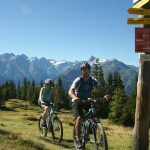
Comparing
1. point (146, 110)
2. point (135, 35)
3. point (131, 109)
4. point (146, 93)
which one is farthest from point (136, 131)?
point (131, 109)

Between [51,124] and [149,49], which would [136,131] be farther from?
[51,124]

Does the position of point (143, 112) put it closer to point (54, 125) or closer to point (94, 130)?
point (94, 130)

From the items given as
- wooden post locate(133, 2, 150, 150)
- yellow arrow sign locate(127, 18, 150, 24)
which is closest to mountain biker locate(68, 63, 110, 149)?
wooden post locate(133, 2, 150, 150)

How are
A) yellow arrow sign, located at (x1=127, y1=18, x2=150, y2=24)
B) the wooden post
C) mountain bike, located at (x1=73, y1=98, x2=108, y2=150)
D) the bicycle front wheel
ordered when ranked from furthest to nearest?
mountain bike, located at (x1=73, y1=98, x2=108, y2=150)
the bicycle front wheel
the wooden post
yellow arrow sign, located at (x1=127, y1=18, x2=150, y2=24)

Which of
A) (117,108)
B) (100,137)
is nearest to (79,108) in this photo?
(100,137)

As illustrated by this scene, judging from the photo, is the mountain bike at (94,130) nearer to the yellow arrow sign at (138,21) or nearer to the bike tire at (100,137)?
the bike tire at (100,137)

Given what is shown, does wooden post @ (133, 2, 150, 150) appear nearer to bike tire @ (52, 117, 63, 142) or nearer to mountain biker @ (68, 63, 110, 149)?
mountain biker @ (68, 63, 110, 149)

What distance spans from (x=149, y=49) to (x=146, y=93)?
1360 mm

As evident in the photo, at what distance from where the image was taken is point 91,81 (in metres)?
7.44

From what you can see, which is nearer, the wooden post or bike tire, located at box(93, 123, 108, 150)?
the wooden post

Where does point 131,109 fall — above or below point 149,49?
below

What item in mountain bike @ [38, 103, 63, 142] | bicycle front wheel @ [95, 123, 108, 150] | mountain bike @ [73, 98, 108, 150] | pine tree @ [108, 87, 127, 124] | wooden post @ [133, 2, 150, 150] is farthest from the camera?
pine tree @ [108, 87, 127, 124]

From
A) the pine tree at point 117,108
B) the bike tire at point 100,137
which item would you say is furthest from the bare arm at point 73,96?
the pine tree at point 117,108

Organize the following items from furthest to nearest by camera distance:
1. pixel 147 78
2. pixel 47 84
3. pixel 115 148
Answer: pixel 47 84 → pixel 115 148 → pixel 147 78
